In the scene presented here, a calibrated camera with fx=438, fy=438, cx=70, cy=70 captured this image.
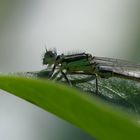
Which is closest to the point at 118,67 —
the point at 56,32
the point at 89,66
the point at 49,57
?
the point at 89,66

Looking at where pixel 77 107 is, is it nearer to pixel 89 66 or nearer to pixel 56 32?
pixel 89 66

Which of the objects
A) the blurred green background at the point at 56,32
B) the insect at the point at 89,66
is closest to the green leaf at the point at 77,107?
the insect at the point at 89,66

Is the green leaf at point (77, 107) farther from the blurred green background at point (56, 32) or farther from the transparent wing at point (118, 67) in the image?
the blurred green background at point (56, 32)

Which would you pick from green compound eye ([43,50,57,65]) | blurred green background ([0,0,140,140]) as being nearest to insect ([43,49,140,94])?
green compound eye ([43,50,57,65])

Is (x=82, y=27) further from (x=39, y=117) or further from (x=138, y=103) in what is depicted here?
(x=138, y=103)

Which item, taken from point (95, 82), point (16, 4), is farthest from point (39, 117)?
point (16, 4)

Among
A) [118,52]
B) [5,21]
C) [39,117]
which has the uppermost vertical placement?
[5,21]

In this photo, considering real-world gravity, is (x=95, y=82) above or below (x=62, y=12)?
below
